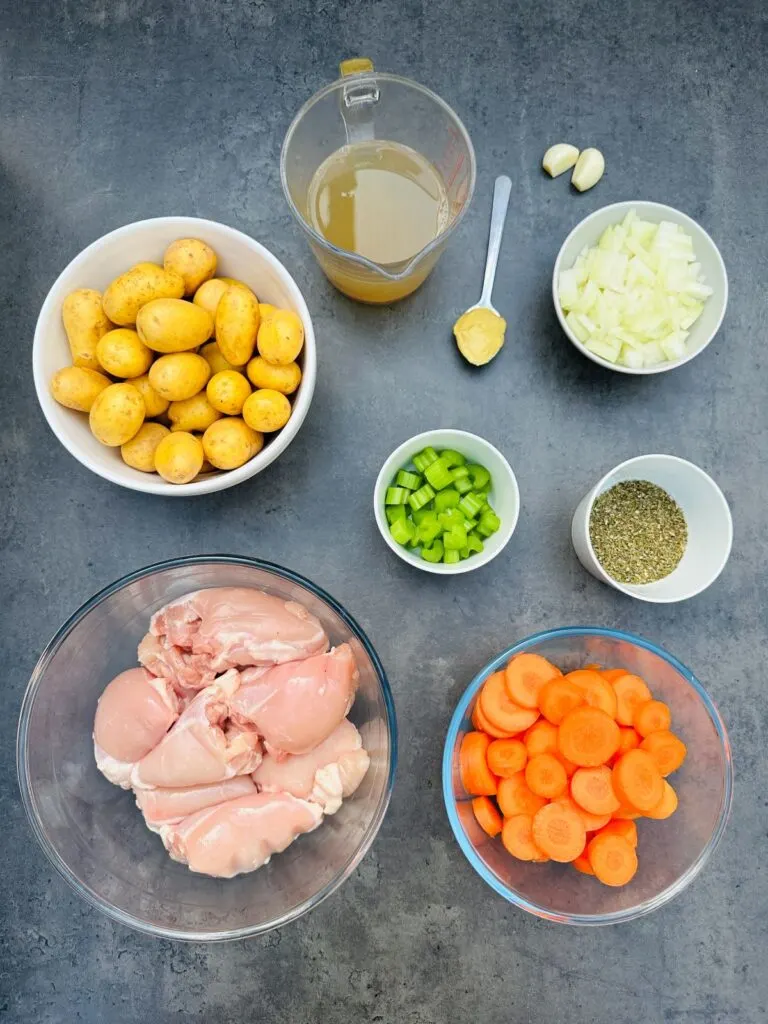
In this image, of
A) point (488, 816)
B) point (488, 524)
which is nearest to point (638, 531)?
point (488, 524)

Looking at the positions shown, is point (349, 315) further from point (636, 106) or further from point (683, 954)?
point (683, 954)

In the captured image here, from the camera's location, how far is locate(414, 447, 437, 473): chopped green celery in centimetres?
155

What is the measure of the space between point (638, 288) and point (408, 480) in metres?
0.61

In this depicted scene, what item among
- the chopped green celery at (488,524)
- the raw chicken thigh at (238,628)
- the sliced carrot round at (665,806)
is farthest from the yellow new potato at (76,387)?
the sliced carrot round at (665,806)

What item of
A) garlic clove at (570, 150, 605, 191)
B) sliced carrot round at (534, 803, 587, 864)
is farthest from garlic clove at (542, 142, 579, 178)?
sliced carrot round at (534, 803, 587, 864)

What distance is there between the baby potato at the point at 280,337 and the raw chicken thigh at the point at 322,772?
2.23 ft

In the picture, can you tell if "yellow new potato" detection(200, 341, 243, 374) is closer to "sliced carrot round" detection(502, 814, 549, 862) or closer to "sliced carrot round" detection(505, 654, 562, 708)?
"sliced carrot round" detection(505, 654, 562, 708)

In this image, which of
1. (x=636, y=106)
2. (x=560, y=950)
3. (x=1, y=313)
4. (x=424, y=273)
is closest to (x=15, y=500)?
(x=1, y=313)

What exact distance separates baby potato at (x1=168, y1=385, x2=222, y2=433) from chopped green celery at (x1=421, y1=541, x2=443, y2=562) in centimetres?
48

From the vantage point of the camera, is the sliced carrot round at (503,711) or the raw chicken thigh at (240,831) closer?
the raw chicken thigh at (240,831)

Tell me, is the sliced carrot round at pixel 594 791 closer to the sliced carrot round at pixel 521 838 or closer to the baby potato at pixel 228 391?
the sliced carrot round at pixel 521 838

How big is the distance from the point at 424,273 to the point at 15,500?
0.97m

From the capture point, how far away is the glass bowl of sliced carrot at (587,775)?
1366mm

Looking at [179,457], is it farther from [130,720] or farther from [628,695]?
[628,695]
